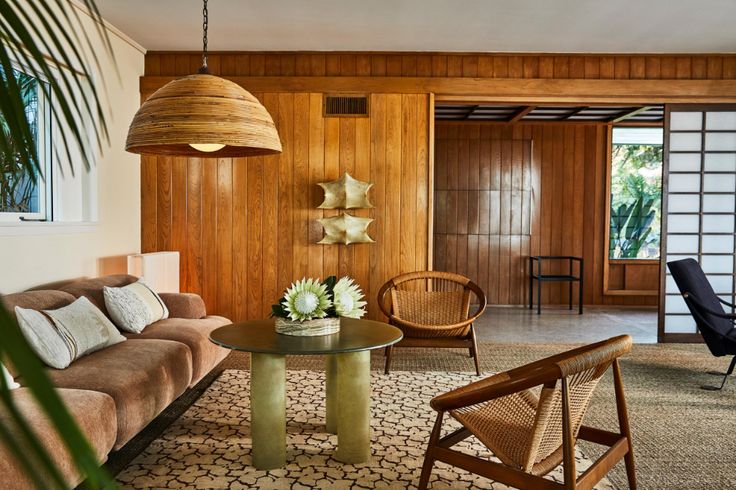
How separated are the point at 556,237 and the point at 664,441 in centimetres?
549

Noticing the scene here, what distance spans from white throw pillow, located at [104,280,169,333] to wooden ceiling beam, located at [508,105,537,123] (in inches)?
194

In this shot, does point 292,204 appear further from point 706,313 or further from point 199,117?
point 706,313

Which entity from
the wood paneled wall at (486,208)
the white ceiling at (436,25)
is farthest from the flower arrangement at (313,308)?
the wood paneled wall at (486,208)

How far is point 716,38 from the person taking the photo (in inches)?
206

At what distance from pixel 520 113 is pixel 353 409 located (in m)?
5.58

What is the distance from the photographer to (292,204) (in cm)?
577

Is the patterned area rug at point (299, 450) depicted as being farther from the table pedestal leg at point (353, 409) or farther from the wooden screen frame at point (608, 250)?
the wooden screen frame at point (608, 250)

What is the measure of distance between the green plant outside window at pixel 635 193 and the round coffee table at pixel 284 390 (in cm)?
647

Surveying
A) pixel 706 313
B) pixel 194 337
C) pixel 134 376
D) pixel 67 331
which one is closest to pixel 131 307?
pixel 194 337

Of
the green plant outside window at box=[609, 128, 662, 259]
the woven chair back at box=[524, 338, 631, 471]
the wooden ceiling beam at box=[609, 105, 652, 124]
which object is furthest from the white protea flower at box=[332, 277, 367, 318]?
the green plant outside window at box=[609, 128, 662, 259]

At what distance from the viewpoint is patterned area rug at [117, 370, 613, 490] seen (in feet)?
8.96

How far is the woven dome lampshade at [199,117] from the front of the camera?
102 inches

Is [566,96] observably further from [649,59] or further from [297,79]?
[297,79]

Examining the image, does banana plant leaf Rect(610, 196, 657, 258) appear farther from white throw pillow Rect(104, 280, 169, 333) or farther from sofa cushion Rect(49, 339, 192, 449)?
sofa cushion Rect(49, 339, 192, 449)
